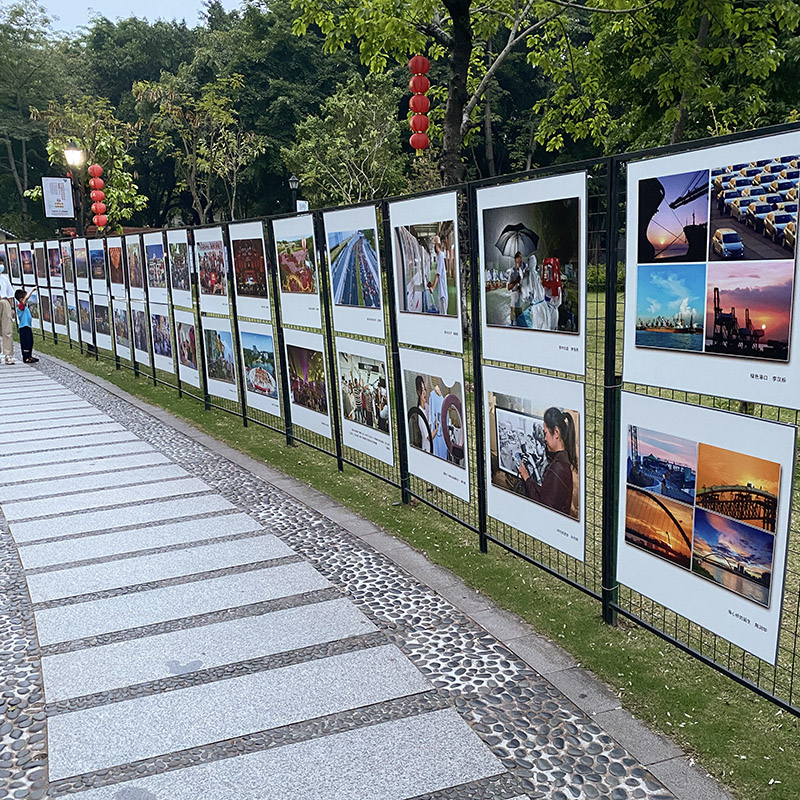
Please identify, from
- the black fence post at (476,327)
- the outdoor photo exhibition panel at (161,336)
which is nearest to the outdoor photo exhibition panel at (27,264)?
the outdoor photo exhibition panel at (161,336)

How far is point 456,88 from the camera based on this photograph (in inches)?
427

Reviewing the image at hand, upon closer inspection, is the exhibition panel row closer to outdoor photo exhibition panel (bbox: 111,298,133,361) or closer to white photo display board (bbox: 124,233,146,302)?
white photo display board (bbox: 124,233,146,302)

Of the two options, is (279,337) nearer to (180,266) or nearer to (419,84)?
(180,266)

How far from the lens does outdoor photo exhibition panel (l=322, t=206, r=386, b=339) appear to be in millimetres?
6438

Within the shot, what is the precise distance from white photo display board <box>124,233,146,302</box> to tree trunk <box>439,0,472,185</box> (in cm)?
472

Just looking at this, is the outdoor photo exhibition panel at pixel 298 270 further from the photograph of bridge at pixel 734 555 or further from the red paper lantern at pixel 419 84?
the red paper lantern at pixel 419 84

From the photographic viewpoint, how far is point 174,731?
367 cm

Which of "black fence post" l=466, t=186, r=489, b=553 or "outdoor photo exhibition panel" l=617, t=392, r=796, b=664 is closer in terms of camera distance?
"outdoor photo exhibition panel" l=617, t=392, r=796, b=664

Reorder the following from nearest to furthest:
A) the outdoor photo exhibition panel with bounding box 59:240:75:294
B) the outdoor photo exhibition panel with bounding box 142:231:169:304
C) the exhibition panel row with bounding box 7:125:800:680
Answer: the exhibition panel row with bounding box 7:125:800:680
the outdoor photo exhibition panel with bounding box 142:231:169:304
the outdoor photo exhibition panel with bounding box 59:240:75:294

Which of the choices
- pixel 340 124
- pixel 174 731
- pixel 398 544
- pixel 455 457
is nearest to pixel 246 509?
pixel 398 544

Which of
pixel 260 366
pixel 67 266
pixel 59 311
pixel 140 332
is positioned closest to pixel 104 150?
pixel 59 311

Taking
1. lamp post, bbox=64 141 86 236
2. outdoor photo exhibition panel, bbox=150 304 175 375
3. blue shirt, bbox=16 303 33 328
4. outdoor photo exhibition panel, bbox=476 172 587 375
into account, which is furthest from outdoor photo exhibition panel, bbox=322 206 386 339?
lamp post, bbox=64 141 86 236

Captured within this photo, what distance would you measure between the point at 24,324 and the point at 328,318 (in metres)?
10.5

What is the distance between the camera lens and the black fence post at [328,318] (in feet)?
24.0
